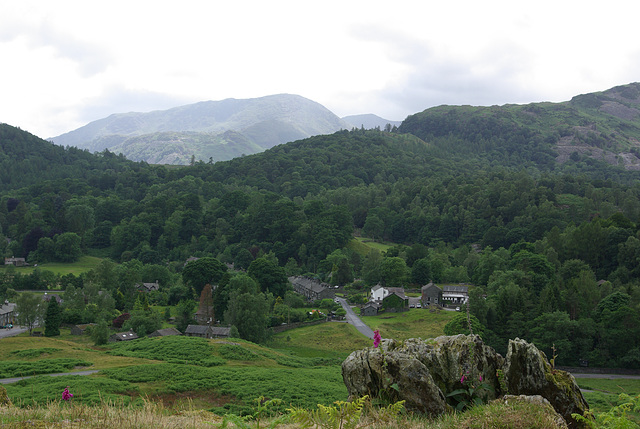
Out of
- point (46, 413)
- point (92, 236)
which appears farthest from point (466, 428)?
point (92, 236)

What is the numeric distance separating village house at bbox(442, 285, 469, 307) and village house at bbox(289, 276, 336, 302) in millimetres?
16512

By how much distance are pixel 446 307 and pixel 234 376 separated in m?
43.4

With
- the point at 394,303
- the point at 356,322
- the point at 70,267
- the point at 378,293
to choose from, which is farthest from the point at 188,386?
the point at 70,267

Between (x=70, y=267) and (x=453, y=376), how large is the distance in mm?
89295

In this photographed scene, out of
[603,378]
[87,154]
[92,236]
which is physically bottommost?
[603,378]

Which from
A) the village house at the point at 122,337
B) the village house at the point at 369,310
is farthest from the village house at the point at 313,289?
the village house at the point at 122,337

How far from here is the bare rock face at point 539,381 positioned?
32.4 feet

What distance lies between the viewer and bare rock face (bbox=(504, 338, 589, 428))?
988 cm

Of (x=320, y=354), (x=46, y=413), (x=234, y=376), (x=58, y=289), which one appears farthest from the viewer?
(x=58, y=289)

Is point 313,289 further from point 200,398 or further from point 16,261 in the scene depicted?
point 16,261

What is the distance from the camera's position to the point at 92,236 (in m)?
102

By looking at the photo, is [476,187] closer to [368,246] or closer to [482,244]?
[482,244]

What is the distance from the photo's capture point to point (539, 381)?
10047 mm

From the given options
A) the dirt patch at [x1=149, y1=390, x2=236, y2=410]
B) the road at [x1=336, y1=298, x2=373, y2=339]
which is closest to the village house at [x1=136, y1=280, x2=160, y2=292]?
the road at [x1=336, y1=298, x2=373, y2=339]
